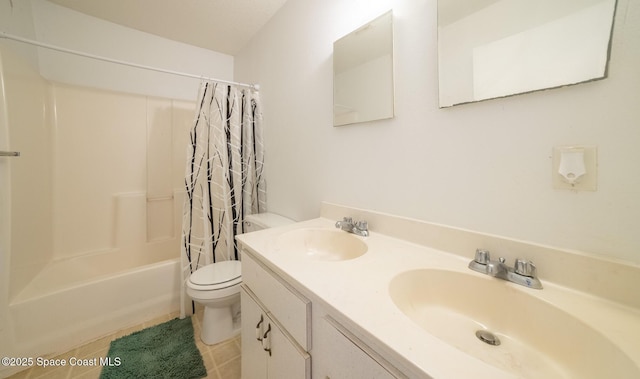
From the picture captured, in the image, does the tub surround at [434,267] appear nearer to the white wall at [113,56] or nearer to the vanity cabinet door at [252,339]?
the vanity cabinet door at [252,339]

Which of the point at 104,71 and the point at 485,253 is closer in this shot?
the point at 485,253

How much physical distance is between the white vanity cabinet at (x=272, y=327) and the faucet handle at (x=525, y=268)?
1.87ft


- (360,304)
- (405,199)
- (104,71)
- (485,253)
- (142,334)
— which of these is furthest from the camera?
(104,71)

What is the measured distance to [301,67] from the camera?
140 cm

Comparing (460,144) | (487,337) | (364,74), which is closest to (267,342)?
(487,337)

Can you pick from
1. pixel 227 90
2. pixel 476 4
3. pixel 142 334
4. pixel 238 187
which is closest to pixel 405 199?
pixel 476 4

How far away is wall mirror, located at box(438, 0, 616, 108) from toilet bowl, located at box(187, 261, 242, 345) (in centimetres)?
144

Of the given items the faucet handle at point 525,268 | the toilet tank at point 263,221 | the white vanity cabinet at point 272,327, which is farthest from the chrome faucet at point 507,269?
the toilet tank at point 263,221

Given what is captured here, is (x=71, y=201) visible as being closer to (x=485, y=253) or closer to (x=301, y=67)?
(x=301, y=67)

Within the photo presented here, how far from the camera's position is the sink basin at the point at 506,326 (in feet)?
1.34

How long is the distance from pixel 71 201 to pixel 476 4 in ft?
9.02

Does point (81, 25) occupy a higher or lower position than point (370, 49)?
higher

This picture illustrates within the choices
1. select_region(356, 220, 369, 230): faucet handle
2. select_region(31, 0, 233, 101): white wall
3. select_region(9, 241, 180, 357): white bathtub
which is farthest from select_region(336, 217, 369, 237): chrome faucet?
select_region(31, 0, 233, 101): white wall

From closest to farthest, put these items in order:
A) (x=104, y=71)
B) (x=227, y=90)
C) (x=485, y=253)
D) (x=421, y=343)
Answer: (x=421, y=343)
(x=485, y=253)
(x=227, y=90)
(x=104, y=71)
